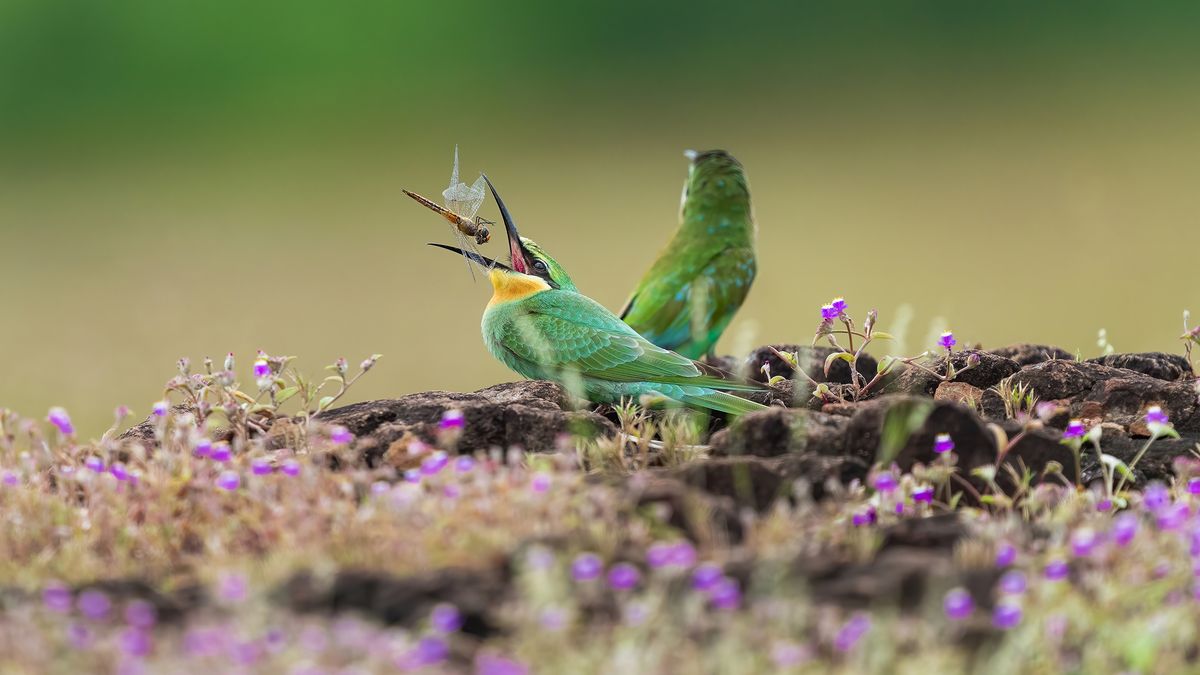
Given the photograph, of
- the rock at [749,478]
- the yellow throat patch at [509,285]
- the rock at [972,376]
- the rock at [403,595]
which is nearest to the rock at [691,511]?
the rock at [749,478]

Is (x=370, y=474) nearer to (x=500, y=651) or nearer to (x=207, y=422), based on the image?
(x=207, y=422)

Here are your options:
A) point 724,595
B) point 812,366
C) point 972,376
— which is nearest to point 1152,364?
point 972,376

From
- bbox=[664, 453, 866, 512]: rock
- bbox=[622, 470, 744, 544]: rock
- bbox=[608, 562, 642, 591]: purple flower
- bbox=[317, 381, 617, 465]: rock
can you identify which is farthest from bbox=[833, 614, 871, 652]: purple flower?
bbox=[317, 381, 617, 465]: rock

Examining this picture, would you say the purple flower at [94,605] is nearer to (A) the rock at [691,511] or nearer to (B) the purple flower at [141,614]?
(B) the purple flower at [141,614]

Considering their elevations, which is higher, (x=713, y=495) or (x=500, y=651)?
(x=713, y=495)

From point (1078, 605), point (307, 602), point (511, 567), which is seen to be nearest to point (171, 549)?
point (307, 602)

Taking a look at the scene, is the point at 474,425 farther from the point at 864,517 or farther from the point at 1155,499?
the point at 1155,499
